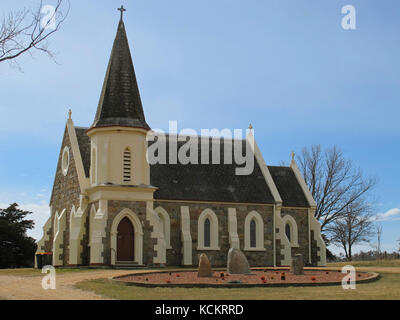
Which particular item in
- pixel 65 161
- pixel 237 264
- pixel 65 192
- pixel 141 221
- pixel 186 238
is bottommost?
pixel 237 264

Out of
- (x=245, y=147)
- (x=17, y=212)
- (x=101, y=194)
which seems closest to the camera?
(x=101, y=194)

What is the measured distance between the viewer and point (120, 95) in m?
38.5

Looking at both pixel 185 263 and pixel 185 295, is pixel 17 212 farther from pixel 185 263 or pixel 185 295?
Result: pixel 185 295

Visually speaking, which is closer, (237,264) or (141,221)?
(237,264)

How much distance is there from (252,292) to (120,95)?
21998 mm

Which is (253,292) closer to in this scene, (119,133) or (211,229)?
(119,133)

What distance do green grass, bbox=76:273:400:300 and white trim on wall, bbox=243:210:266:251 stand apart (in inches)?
810

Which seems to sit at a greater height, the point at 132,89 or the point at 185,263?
the point at 132,89

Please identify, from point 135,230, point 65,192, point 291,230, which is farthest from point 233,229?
point 65,192

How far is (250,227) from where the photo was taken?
43125 millimetres

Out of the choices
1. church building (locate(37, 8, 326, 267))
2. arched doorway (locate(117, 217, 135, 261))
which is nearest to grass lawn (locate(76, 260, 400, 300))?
arched doorway (locate(117, 217, 135, 261))
